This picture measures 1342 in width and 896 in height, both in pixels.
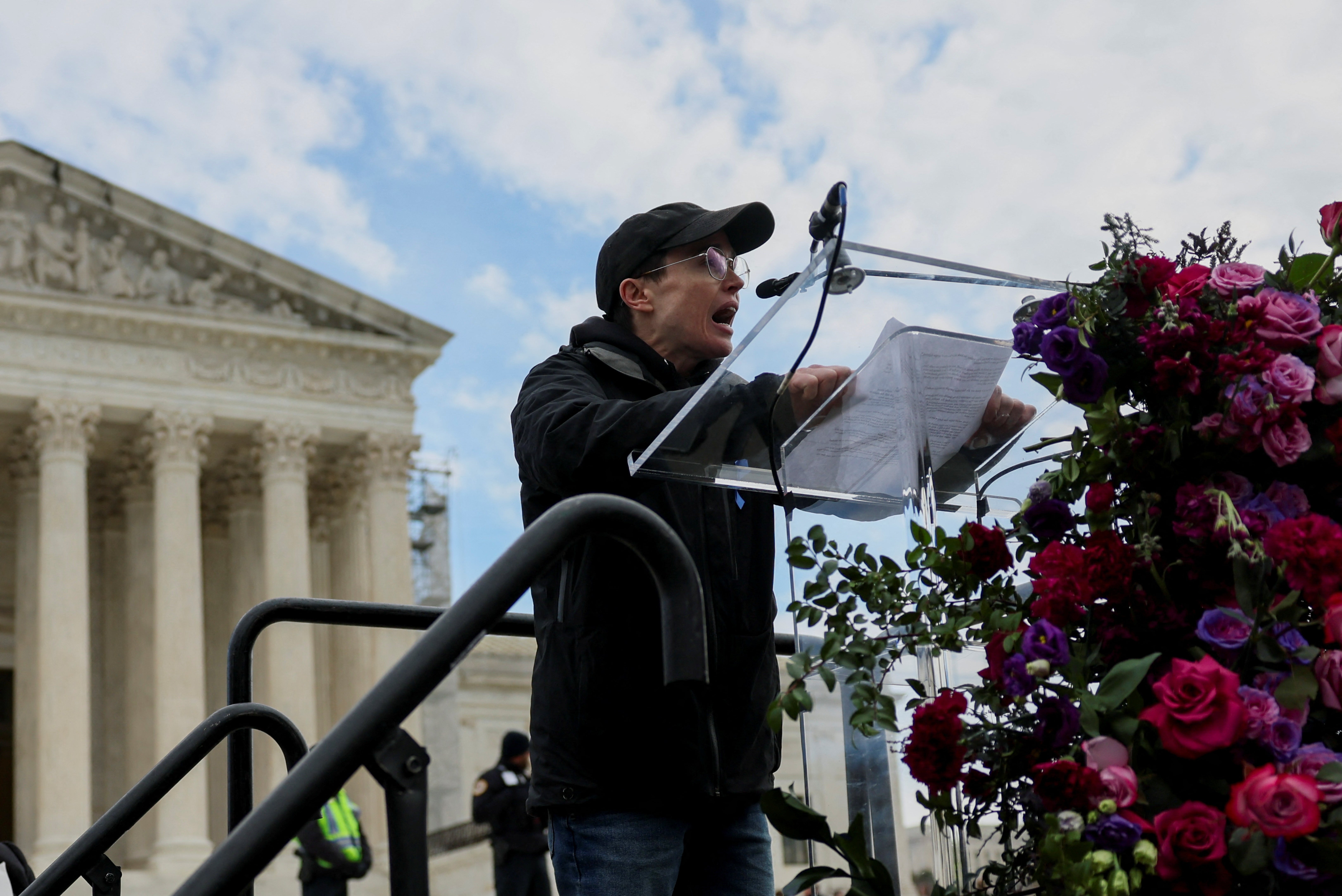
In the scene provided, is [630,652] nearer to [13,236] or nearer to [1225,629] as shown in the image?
[1225,629]

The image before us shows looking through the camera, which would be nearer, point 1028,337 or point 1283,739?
point 1283,739

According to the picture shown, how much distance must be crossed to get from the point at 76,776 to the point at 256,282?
8.53 metres

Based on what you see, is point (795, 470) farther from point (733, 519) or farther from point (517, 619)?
point (517, 619)

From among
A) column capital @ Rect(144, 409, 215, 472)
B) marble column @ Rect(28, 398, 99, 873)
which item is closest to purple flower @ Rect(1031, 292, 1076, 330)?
marble column @ Rect(28, 398, 99, 873)

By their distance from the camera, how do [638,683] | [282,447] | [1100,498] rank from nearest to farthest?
[1100,498] → [638,683] → [282,447]

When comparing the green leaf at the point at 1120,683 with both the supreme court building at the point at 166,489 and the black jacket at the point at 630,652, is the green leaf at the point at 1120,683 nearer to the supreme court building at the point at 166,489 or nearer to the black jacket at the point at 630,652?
the black jacket at the point at 630,652

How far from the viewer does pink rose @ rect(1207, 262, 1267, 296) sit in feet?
7.35

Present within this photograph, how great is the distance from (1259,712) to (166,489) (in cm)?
2494

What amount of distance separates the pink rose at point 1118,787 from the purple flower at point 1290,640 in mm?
249

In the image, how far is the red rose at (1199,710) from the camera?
1851 mm

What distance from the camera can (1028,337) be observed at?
7.39 feet

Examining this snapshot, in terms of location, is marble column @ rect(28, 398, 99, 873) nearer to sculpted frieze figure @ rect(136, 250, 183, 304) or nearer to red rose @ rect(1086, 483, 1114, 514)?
sculpted frieze figure @ rect(136, 250, 183, 304)

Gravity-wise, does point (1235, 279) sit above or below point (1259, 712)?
above

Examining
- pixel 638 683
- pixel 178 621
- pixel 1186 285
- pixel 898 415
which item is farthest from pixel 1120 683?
pixel 178 621
